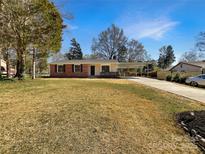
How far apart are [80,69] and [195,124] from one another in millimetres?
29710

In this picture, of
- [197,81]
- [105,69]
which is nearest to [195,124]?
[197,81]

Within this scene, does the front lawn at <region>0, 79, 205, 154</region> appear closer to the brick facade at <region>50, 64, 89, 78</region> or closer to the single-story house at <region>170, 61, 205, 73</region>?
the brick facade at <region>50, 64, 89, 78</region>

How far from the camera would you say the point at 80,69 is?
35.8 meters

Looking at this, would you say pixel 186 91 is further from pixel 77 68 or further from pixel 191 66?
pixel 191 66

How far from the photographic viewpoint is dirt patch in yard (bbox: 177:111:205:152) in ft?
19.5

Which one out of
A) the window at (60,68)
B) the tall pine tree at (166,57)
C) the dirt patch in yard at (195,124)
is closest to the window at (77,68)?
the window at (60,68)

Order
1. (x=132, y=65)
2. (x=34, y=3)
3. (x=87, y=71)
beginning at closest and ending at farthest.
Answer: (x=34, y=3) < (x=87, y=71) < (x=132, y=65)

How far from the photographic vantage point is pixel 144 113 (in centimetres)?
788

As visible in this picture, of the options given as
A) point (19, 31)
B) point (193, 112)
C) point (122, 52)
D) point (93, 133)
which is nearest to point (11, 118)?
point (93, 133)

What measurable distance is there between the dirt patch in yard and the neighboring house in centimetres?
2771

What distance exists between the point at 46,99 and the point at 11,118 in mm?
2643

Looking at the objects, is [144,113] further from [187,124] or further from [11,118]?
[11,118]

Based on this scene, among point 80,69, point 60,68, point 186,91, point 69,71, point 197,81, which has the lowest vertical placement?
point 186,91

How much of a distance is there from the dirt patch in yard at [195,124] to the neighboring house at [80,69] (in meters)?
27.7
